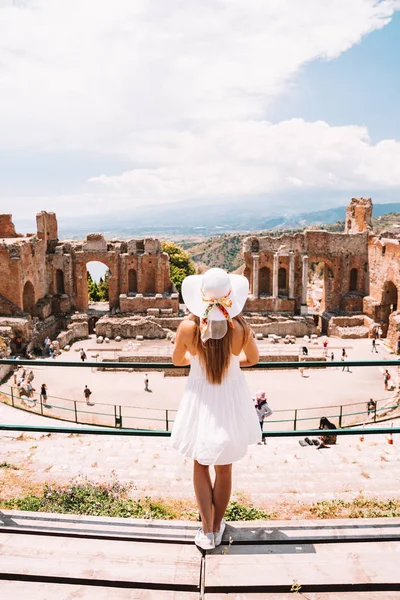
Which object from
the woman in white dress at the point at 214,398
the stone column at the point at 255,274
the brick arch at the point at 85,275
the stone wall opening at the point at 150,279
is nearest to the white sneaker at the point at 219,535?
the woman in white dress at the point at 214,398

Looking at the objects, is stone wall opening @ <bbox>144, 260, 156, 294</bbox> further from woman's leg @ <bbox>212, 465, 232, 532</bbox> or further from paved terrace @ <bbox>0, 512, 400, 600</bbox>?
woman's leg @ <bbox>212, 465, 232, 532</bbox>

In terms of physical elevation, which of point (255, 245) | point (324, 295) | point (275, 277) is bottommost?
point (324, 295)

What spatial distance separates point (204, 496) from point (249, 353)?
3.26ft

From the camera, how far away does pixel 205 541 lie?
3002mm

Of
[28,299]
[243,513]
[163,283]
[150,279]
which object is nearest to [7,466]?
[243,513]

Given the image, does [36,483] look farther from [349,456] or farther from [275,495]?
[349,456]

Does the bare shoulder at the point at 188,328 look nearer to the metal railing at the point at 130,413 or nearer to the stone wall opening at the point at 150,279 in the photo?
the metal railing at the point at 130,413

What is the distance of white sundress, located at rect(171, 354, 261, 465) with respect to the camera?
3.04 meters

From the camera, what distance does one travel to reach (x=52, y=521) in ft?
10.9

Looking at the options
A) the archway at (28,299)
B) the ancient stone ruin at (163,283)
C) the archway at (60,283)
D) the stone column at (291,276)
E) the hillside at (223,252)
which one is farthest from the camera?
the hillside at (223,252)

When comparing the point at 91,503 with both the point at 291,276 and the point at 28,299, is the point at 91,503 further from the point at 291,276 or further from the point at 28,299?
the point at 291,276

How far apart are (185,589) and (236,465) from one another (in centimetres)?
300

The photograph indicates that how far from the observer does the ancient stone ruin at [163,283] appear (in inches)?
1156

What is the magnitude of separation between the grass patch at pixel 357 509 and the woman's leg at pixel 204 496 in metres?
1.09
